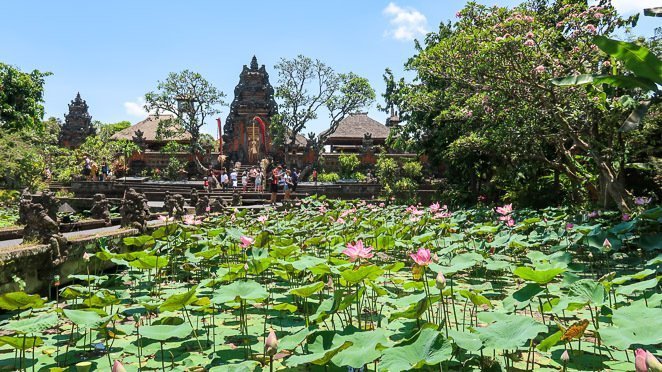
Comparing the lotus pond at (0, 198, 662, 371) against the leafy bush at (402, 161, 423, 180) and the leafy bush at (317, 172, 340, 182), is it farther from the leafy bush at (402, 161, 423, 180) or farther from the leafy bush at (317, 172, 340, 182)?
the leafy bush at (317, 172, 340, 182)

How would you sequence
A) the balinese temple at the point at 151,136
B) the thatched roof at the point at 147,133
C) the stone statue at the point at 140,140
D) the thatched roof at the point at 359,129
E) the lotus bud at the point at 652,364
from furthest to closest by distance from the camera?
the thatched roof at the point at 147,133 < the balinese temple at the point at 151,136 < the thatched roof at the point at 359,129 < the stone statue at the point at 140,140 < the lotus bud at the point at 652,364

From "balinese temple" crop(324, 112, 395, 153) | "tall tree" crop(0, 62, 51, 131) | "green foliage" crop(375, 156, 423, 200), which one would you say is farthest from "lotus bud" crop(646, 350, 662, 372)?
"balinese temple" crop(324, 112, 395, 153)

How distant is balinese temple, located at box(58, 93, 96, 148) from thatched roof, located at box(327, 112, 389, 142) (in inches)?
830

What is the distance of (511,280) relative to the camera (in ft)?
17.5

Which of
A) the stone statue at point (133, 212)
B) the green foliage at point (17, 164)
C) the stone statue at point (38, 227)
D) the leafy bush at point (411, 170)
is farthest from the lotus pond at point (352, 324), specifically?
the green foliage at point (17, 164)

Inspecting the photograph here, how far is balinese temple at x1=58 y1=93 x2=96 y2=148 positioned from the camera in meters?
40.0

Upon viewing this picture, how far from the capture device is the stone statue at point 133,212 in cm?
787

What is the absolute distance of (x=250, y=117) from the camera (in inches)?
1347

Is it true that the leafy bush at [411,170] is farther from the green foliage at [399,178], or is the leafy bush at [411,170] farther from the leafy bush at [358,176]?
the leafy bush at [358,176]

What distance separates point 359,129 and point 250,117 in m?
8.64

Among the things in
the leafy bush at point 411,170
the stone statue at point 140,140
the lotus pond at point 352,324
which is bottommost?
the lotus pond at point 352,324

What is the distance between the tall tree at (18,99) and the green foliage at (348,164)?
56.6ft

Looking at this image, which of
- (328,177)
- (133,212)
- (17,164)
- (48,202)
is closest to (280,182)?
(328,177)

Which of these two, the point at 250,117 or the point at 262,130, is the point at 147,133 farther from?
the point at 262,130
